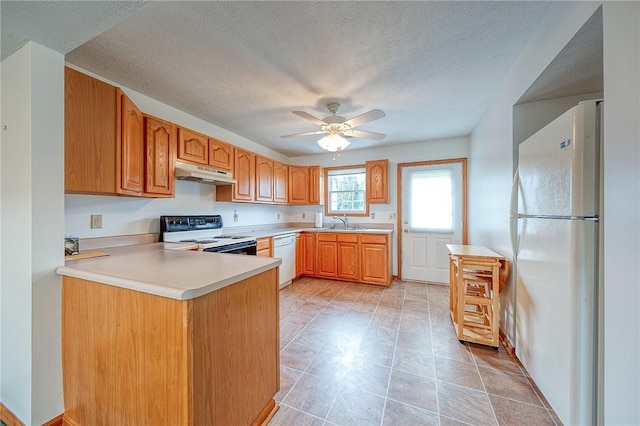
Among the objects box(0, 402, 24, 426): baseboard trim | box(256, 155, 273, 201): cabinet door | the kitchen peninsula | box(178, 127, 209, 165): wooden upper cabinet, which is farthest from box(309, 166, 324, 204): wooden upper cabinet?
box(0, 402, 24, 426): baseboard trim

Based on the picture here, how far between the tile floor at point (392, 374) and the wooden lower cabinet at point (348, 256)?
922mm

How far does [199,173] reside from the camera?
2.48 m

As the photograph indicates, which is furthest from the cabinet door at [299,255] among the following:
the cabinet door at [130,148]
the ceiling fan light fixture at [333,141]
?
the cabinet door at [130,148]

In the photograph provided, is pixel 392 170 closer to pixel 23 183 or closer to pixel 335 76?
pixel 335 76

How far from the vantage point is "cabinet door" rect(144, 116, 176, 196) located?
207 centimetres

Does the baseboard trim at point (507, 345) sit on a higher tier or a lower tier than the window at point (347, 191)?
lower

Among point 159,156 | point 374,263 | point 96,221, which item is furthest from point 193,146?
point 374,263

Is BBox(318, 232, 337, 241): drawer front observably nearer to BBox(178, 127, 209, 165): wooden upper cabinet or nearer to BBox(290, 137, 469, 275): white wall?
BBox(290, 137, 469, 275): white wall

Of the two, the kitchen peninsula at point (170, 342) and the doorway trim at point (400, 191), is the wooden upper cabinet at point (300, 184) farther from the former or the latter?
the kitchen peninsula at point (170, 342)

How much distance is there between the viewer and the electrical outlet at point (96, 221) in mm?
1969

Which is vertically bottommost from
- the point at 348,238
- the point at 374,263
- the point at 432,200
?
the point at 374,263

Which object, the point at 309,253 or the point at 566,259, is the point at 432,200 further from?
the point at 566,259

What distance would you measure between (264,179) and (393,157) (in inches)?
90.1

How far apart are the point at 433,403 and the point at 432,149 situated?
3510 millimetres
